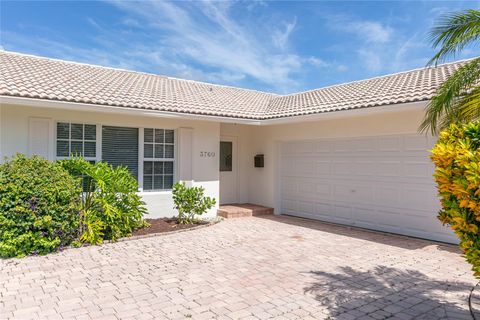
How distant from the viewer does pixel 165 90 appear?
13.4 m

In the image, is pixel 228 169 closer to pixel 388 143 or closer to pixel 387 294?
pixel 388 143

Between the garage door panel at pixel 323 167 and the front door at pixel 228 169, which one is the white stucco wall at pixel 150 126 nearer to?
the front door at pixel 228 169

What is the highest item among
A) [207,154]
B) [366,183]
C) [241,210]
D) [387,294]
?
[207,154]

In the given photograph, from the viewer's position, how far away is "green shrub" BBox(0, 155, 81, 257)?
6883 millimetres

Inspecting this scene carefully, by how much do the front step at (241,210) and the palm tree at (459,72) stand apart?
763 cm

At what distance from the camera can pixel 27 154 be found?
29.6 ft

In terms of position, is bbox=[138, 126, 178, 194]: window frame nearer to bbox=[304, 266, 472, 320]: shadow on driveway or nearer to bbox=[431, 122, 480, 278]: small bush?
bbox=[304, 266, 472, 320]: shadow on driveway

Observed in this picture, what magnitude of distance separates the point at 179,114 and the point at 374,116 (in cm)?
603

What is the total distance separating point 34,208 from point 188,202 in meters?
4.44

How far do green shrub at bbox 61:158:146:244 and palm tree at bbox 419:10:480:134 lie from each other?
7381mm

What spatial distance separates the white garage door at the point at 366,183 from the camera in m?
9.07

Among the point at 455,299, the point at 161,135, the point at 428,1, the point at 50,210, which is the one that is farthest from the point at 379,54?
the point at 50,210

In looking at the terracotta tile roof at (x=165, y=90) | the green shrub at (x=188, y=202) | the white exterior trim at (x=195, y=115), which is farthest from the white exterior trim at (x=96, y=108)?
the green shrub at (x=188, y=202)

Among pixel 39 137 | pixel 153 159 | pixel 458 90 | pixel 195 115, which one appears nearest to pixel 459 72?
pixel 458 90
